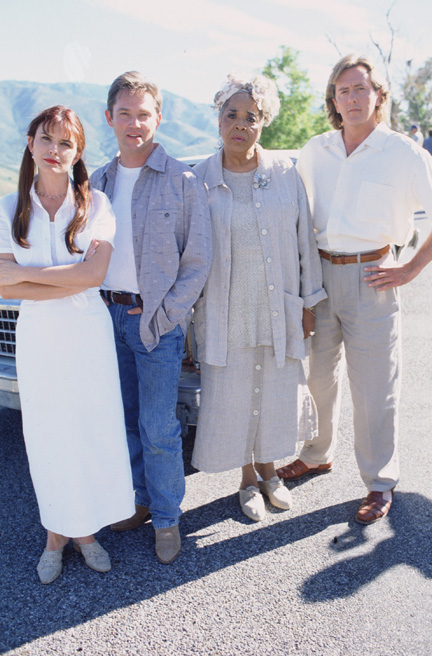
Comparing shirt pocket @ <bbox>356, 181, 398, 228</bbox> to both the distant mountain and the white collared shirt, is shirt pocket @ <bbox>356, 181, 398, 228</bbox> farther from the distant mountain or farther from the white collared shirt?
the distant mountain

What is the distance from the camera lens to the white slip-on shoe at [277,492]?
10.8 feet

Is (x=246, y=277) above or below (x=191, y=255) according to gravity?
below

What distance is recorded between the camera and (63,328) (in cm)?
257

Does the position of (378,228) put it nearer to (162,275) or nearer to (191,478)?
(162,275)

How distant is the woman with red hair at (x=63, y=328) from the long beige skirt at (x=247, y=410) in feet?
1.82

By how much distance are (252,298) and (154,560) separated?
1.38 metres

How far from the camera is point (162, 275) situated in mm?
2736

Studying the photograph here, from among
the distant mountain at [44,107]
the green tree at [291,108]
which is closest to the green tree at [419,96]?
the green tree at [291,108]

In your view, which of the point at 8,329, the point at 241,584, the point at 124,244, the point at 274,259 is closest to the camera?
the point at 241,584

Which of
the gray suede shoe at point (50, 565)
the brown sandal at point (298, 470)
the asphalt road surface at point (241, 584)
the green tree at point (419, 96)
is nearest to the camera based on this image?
the asphalt road surface at point (241, 584)

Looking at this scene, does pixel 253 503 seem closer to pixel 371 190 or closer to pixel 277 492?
pixel 277 492

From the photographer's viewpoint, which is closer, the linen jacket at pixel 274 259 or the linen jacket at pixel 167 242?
the linen jacket at pixel 167 242

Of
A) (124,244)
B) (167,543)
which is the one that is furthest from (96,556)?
(124,244)

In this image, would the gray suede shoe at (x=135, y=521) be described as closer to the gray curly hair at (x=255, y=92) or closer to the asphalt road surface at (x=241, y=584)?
the asphalt road surface at (x=241, y=584)
